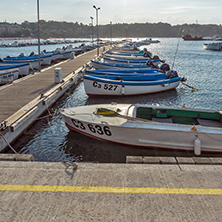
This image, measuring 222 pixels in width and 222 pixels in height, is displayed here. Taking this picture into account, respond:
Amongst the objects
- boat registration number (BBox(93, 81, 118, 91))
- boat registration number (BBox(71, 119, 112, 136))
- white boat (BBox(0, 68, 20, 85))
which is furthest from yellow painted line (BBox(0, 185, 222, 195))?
white boat (BBox(0, 68, 20, 85))

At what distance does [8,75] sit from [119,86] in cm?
1172

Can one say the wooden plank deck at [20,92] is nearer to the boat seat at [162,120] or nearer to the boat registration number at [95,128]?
the boat registration number at [95,128]

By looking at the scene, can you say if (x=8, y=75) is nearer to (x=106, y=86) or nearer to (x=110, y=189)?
(x=106, y=86)

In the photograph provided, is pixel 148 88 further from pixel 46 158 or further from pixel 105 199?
pixel 105 199

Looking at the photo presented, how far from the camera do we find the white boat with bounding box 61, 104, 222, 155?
9.06 metres

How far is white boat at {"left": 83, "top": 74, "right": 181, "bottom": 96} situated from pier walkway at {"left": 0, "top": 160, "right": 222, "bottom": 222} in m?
12.9

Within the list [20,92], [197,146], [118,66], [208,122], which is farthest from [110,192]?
[118,66]

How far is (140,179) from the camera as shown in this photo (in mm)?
5176

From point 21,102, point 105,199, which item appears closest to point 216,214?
point 105,199

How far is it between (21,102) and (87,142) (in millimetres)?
4938

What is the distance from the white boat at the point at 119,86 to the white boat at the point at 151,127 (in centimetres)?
749

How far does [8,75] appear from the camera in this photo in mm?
23250

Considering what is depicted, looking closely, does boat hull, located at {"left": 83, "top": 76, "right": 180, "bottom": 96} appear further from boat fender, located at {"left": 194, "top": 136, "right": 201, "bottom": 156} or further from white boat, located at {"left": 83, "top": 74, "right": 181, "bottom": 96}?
boat fender, located at {"left": 194, "top": 136, "right": 201, "bottom": 156}

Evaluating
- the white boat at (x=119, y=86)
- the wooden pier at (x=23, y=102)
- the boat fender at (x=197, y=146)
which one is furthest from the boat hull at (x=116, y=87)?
the boat fender at (x=197, y=146)
